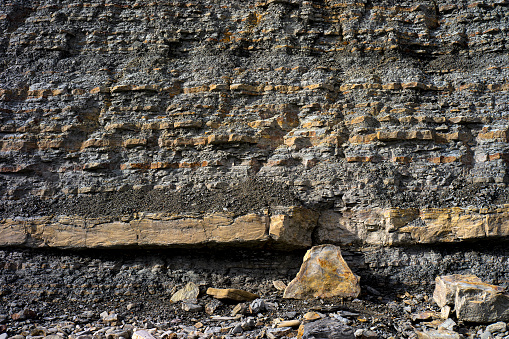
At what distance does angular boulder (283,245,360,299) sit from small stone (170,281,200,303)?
1.20 m

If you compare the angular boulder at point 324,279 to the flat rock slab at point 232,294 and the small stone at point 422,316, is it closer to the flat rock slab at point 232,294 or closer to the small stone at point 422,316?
the flat rock slab at point 232,294

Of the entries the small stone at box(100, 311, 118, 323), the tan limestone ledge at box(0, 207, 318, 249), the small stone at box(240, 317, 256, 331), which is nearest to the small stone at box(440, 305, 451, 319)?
the tan limestone ledge at box(0, 207, 318, 249)

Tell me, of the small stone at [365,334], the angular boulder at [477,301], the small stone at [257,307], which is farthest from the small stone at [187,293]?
the angular boulder at [477,301]

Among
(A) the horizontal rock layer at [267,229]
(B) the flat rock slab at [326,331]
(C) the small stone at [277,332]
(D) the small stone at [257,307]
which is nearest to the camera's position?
(B) the flat rock slab at [326,331]

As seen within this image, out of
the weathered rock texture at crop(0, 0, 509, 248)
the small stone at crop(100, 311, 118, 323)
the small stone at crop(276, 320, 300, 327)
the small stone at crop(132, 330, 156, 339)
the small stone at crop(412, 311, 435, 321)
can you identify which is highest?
the weathered rock texture at crop(0, 0, 509, 248)

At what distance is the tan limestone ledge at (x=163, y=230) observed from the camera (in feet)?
17.8

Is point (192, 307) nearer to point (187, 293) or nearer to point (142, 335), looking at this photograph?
point (187, 293)

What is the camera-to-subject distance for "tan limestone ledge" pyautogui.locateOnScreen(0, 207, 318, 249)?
5.42 m

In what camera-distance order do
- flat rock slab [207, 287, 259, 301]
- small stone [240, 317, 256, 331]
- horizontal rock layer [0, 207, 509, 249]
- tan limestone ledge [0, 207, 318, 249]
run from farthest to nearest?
tan limestone ledge [0, 207, 318, 249] → horizontal rock layer [0, 207, 509, 249] → flat rock slab [207, 287, 259, 301] → small stone [240, 317, 256, 331]

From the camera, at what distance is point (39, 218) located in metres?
5.85

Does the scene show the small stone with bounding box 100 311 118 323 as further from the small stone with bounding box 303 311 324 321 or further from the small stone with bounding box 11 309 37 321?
the small stone with bounding box 303 311 324 321

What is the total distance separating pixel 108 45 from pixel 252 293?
500 centimetres

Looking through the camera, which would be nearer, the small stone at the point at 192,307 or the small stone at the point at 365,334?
the small stone at the point at 365,334

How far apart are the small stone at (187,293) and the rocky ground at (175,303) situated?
0.07 metres
